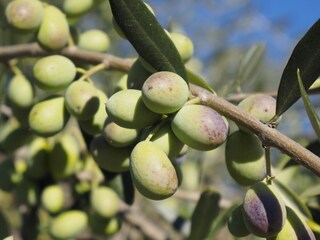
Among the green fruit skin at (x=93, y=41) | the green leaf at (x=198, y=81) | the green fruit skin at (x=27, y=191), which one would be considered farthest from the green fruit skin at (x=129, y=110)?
the green fruit skin at (x=27, y=191)

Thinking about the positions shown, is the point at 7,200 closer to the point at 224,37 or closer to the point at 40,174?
the point at 40,174

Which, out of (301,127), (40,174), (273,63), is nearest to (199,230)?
(40,174)

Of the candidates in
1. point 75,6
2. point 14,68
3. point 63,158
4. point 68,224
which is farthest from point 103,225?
point 75,6

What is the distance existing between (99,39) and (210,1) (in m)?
3.96

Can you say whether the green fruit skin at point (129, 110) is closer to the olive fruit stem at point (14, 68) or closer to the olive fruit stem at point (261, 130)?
the olive fruit stem at point (261, 130)

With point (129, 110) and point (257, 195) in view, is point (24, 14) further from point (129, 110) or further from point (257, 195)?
point (257, 195)

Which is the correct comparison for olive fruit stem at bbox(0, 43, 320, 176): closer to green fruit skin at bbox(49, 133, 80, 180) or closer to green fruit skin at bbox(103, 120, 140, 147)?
green fruit skin at bbox(103, 120, 140, 147)

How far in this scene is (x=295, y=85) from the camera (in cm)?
90

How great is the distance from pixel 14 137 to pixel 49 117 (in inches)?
15.0

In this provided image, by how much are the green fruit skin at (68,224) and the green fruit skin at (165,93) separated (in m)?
0.73

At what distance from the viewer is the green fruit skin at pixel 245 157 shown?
0.92 meters

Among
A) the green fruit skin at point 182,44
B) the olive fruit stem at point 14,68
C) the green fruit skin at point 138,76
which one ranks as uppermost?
the green fruit skin at point 182,44

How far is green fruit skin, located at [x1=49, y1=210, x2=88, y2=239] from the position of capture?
1.49m

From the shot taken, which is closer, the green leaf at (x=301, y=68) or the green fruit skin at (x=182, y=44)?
the green leaf at (x=301, y=68)
